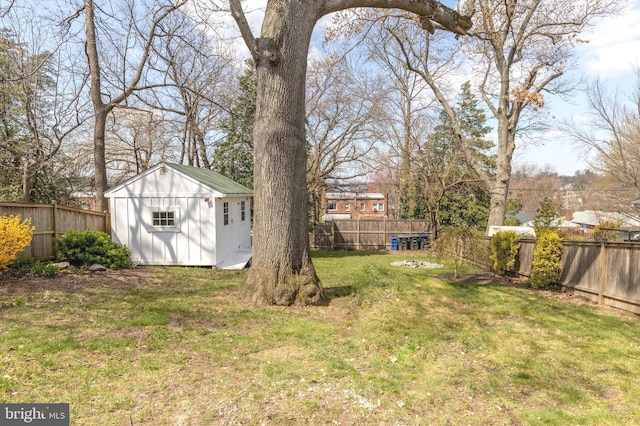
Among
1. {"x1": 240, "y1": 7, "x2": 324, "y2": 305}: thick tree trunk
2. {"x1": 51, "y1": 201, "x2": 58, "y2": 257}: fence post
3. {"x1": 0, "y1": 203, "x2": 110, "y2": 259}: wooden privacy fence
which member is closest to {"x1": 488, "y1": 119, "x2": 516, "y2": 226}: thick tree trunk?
{"x1": 240, "y1": 7, "x2": 324, "y2": 305}: thick tree trunk

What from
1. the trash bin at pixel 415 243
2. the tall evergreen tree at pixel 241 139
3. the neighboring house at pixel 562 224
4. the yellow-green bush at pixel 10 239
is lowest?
the trash bin at pixel 415 243

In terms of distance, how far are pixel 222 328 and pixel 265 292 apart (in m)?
1.14

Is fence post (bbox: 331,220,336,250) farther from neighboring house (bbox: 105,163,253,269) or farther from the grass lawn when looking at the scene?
the grass lawn

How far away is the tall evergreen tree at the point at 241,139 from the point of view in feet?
62.5

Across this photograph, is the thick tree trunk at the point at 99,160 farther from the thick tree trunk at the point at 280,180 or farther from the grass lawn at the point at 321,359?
the thick tree trunk at the point at 280,180

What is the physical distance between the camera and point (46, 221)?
891cm

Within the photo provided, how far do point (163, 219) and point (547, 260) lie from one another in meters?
10.6

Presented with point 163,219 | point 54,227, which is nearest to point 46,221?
point 54,227

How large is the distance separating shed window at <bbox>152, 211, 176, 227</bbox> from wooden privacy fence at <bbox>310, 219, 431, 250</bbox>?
9.43 meters

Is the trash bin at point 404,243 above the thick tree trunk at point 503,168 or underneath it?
underneath

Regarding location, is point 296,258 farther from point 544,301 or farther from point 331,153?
point 331,153

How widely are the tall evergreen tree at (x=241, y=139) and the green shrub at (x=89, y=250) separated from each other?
35.3 feet

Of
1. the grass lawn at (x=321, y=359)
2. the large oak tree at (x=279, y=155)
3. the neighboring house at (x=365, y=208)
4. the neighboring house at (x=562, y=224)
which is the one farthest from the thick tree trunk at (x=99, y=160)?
the neighboring house at (x=365, y=208)

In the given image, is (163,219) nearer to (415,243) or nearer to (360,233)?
(360,233)
